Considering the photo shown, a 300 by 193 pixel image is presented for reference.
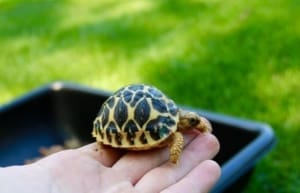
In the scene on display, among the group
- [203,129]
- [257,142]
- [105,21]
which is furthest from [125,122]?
[105,21]

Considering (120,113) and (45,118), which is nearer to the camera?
(120,113)

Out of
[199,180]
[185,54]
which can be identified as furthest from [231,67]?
[199,180]

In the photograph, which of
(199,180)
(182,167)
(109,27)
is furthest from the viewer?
(109,27)

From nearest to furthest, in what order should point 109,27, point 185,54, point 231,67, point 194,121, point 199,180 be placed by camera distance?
point 199,180 < point 194,121 < point 231,67 < point 185,54 < point 109,27

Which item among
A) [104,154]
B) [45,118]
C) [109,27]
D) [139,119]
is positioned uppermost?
[139,119]

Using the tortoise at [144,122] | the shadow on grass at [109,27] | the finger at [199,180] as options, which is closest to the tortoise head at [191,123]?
the tortoise at [144,122]

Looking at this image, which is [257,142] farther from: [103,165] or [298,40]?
[298,40]

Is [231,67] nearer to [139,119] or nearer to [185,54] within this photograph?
[185,54]
